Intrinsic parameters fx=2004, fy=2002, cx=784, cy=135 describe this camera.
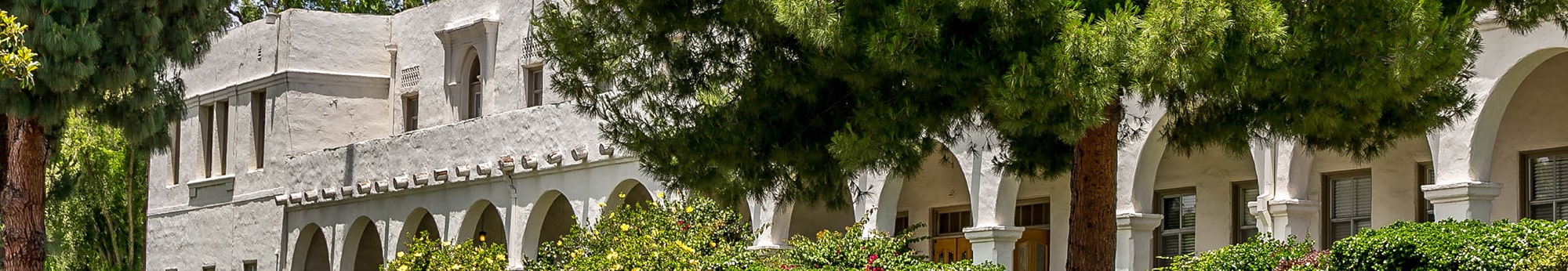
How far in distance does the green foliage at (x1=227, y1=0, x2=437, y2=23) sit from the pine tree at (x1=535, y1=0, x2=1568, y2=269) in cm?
3158

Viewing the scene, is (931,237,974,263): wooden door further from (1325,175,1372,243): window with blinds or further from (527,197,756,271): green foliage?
(1325,175,1372,243): window with blinds

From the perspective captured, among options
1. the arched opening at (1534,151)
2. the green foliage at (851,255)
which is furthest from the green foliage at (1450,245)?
the arched opening at (1534,151)

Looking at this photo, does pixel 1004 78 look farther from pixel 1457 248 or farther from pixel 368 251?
pixel 368 251

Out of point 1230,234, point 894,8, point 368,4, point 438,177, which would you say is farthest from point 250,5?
point 894,8

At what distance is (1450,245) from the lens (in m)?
12.6

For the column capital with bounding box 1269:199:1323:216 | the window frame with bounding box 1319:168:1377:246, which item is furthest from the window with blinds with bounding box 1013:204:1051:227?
the column capital with bounding box 1269:199:1323:216

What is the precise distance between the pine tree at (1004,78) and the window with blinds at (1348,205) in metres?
6.80

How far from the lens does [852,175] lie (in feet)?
40.2

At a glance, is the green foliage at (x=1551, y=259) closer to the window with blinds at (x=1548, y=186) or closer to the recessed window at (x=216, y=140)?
the window with blinds at (x=1548, y=186)

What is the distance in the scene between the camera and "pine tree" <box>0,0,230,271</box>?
15.4 m

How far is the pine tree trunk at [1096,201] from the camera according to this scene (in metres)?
11.8

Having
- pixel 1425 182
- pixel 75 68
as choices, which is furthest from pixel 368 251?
pixel 1425 182

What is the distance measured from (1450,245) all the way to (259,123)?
77.5 ft

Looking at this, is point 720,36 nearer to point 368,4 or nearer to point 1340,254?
point 1340,254
